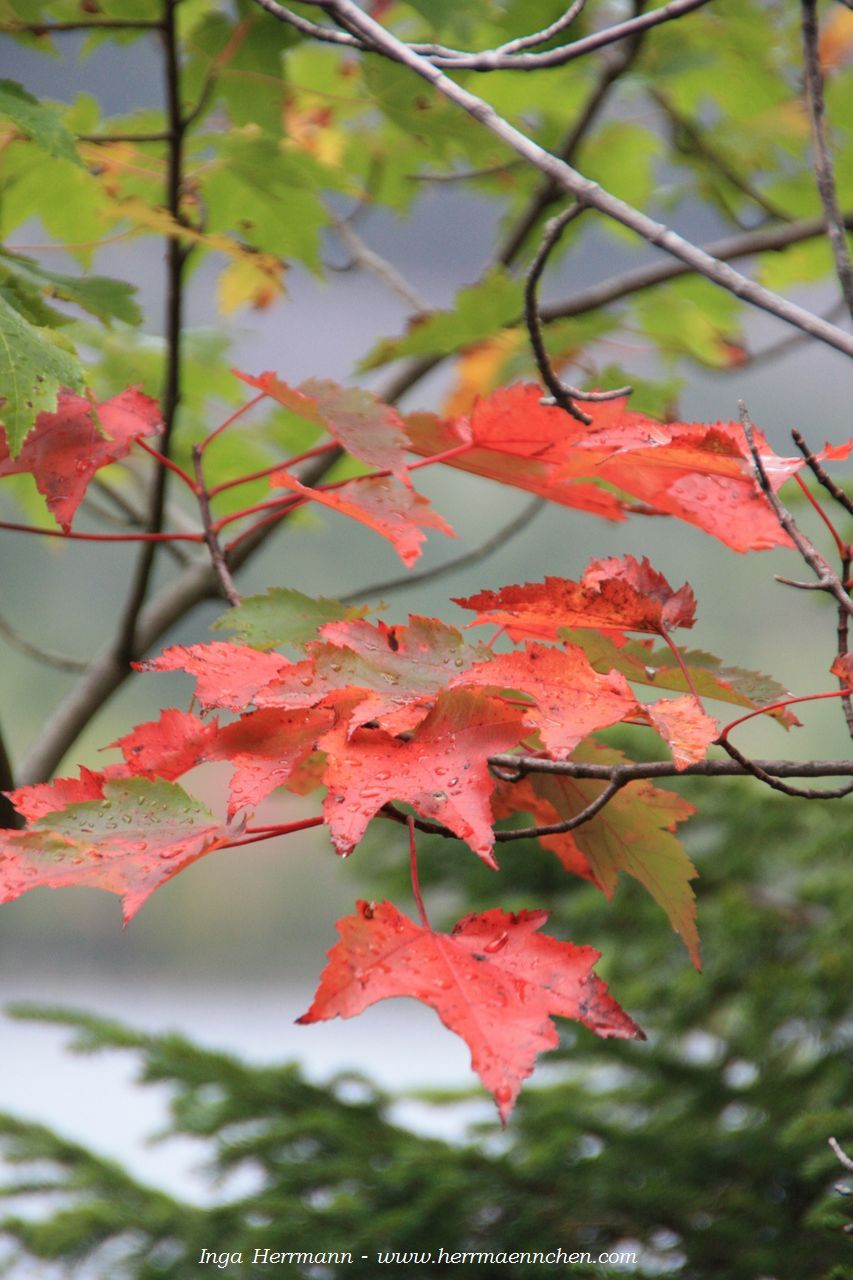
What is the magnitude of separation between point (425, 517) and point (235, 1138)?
0.66 m

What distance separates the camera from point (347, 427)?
48cm

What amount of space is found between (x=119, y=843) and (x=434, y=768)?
0.10m

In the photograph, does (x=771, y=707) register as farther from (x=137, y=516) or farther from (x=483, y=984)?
(x=137, y=516)

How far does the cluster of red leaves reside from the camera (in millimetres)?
342

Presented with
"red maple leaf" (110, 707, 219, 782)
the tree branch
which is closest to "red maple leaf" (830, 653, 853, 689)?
"red maple leaf" (110, 707, 219, 782)

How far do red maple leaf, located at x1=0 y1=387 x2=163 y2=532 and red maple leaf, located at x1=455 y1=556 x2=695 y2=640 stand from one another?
0.17 m

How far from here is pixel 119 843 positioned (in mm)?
370

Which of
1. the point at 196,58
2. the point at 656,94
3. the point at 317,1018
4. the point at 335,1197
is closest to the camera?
the point at 317,1018

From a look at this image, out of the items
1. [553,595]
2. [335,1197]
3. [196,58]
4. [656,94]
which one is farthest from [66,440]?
[656,94]

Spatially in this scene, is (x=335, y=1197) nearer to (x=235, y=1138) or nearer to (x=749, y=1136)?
(x=235, y=1138)

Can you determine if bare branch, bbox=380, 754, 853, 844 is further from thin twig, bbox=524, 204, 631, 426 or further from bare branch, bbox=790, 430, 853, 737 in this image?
thin twig, bbox=524, 204, 631, 426

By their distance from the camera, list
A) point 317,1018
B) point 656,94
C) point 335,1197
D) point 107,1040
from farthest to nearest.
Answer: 1. point 656,94
2. point 107,1040
3. point 335,1197
4. point 317,1018

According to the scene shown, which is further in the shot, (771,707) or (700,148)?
(700,148)

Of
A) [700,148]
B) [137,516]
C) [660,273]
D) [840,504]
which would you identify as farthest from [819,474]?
[700,148]
